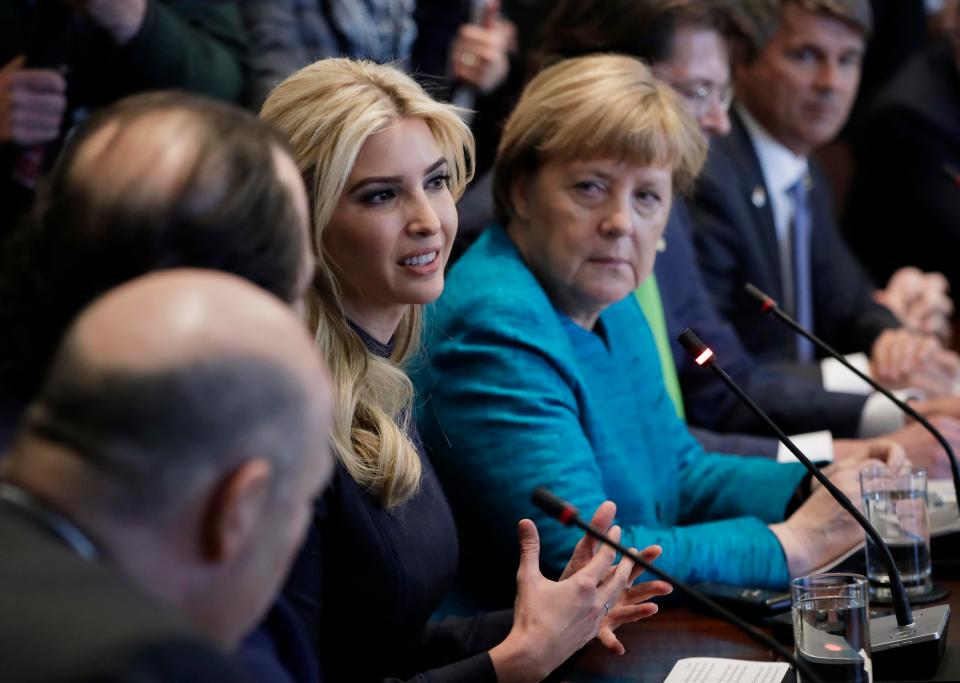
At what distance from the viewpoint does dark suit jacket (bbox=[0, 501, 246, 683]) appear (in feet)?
2.16

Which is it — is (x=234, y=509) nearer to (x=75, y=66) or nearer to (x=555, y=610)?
(x=555, y=610)

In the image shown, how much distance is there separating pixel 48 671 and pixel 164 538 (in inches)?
4.3

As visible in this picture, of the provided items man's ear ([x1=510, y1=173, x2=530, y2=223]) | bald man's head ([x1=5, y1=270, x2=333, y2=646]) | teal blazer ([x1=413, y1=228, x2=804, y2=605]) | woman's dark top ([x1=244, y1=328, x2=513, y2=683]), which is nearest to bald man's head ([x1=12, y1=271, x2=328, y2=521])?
bald man's head ([x1=5, y1=270, x2=333, y2=646])

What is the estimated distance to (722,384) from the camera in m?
2.80

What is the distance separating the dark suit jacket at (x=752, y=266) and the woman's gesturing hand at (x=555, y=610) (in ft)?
5.46

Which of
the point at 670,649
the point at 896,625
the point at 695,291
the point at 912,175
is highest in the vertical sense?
the point at 896,625

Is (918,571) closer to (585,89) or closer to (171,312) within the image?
(585,89)

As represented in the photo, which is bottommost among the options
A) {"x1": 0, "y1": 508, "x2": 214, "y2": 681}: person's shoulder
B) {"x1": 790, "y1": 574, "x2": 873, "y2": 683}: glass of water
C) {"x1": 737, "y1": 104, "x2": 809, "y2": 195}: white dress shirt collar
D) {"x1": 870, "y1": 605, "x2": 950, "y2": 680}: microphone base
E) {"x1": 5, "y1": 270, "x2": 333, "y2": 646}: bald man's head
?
{"x1": 737, "y1": 104, "x2": 809, "y2": 195}: white dress shirt collar

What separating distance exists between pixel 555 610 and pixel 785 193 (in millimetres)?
2092

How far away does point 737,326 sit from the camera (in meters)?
3.16

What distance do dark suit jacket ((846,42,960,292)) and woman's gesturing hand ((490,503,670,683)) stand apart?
2.84 metres

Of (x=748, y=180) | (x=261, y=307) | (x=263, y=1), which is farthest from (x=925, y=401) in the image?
(x=261, y=307)

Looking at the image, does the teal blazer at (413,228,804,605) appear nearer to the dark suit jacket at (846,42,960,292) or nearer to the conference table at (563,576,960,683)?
the conference table at (563,576,960,683)

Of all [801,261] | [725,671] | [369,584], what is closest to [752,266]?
[801,261]
